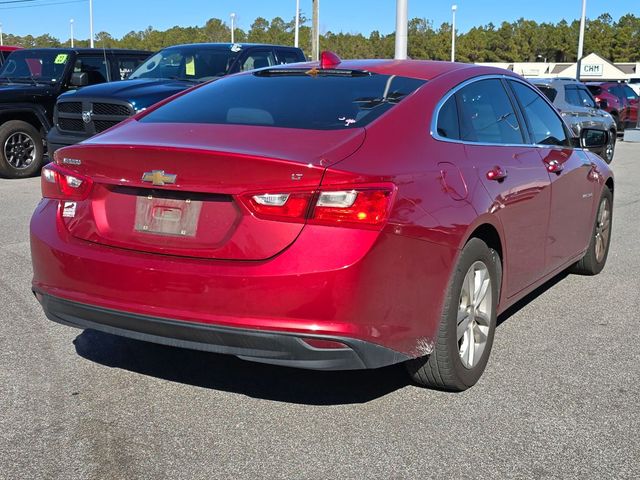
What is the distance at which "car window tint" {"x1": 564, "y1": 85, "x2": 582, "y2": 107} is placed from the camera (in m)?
17.0

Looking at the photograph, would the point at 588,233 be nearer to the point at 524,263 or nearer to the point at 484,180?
the point at 524,263

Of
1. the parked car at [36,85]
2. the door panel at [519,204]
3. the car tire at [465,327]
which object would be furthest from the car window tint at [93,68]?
the car tire at [465,327]

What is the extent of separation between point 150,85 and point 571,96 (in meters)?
9.56

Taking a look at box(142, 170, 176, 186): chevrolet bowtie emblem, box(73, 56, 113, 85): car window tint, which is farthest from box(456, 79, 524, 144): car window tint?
box(73, 56, 113, 85): car window tint

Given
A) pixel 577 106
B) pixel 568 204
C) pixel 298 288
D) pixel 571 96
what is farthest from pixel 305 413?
pixel 571 96

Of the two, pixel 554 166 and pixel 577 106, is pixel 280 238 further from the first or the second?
pixel 577 106

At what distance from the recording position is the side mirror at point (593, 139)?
6.01 meters

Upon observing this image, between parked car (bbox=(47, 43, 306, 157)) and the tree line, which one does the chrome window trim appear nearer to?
parked car (bbox=(47, 43, 306, 157))

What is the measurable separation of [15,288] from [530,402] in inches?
151

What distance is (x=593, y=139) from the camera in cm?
603

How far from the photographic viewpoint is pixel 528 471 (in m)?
3.38

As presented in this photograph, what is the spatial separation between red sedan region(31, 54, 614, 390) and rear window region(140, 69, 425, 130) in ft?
0.06

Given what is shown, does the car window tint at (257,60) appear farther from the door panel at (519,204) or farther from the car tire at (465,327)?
the car tire at (465,327)

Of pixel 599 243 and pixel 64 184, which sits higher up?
pixel 64 184
